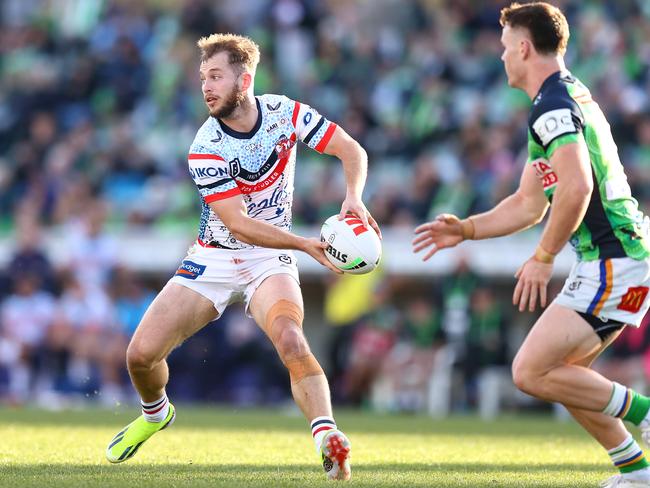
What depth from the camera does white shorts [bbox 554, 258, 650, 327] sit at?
6.54 meters

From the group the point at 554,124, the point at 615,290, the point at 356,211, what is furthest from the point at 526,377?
the point at 356,211

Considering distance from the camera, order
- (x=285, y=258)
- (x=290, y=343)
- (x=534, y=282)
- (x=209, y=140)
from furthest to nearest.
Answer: (x=285, y=258) → (x=209, y=140) → (x=290, y=343) → (x=534, y=282)

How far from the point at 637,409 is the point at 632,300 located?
58 centimetres

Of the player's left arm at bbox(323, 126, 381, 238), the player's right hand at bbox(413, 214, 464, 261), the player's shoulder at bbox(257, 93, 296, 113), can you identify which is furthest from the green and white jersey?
the player's shoulder at bbox(257, 93, 296, 113)

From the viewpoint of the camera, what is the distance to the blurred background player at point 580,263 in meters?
6.49

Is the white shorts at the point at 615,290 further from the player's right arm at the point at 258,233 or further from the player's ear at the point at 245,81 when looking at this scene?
the player's ear at the point at 245,81

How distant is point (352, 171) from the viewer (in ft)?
25.2

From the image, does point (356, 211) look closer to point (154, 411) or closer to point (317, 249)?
point (317, 249)

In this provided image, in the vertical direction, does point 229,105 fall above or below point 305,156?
above

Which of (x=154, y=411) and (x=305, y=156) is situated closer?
(x=154, y=411)

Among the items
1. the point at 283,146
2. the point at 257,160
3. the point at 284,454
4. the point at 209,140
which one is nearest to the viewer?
the point at 209,140

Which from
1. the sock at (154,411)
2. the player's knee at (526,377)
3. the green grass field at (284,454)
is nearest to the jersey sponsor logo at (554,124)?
the player's knee at (526,377)

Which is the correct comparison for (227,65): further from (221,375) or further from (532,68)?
(221,375)

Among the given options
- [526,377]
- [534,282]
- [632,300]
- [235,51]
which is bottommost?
[526,377]
